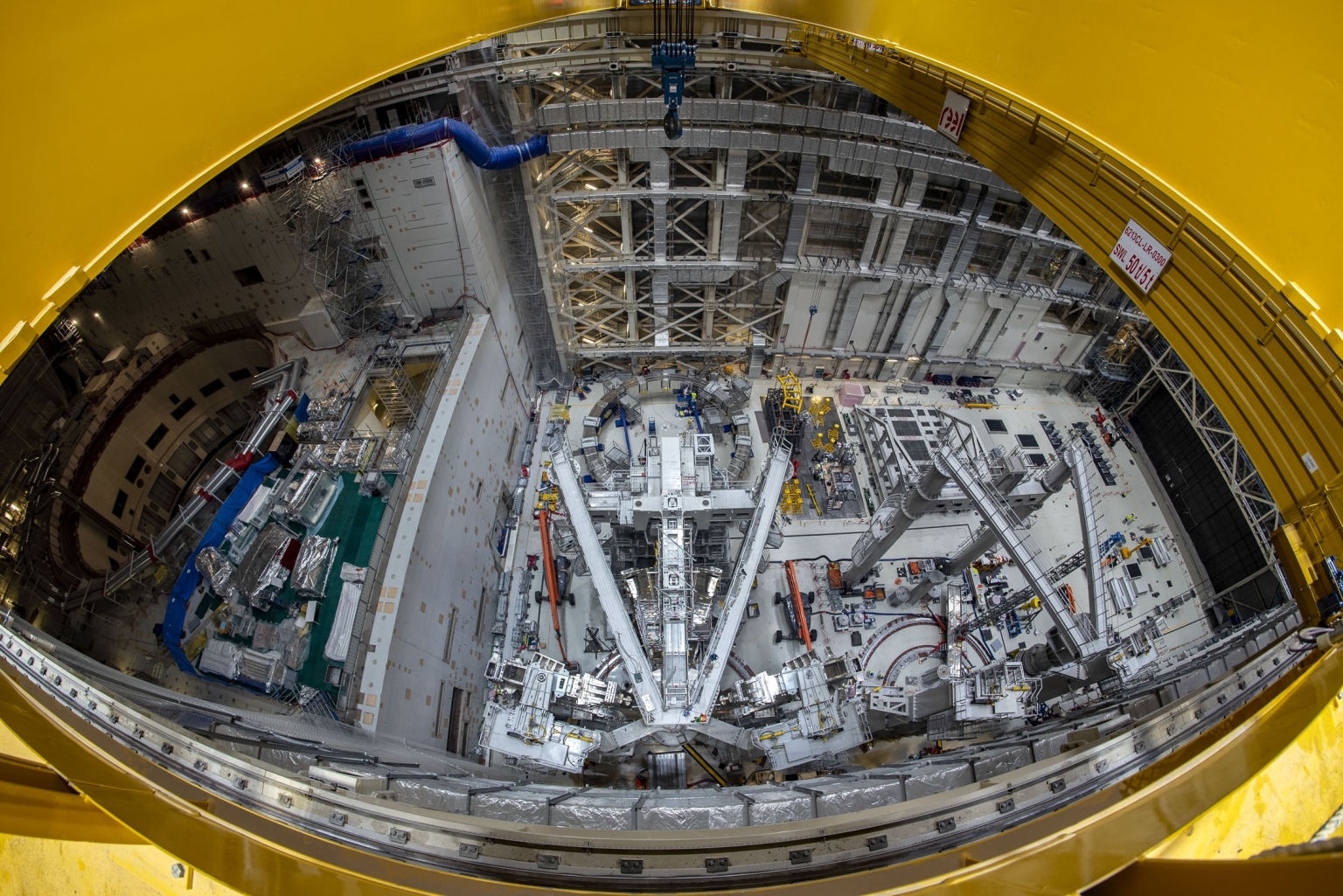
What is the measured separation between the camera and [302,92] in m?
5.00

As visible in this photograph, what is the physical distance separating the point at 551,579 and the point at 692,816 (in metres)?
8.65

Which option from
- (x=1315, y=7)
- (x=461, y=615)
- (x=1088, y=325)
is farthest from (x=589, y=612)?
(x=1088, y=325)

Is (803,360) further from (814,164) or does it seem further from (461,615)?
(461,615)

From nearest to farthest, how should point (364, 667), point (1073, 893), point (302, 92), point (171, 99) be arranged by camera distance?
point (1073, 893)
point (171, 99)
point (302, 92)
point (364, 667)

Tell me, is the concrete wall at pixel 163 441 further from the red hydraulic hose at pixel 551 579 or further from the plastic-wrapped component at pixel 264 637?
the red hydraulic hose at pixel 551 579

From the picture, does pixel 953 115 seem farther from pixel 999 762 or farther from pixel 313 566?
pixel 313 566

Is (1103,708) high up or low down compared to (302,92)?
down

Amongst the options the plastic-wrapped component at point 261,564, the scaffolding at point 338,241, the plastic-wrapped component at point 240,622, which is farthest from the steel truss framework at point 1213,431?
the plastic-wrapped component at point 240,622

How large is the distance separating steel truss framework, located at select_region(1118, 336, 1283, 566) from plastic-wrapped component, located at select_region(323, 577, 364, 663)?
52.7ft

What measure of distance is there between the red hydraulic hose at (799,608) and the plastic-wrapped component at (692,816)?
726 centimetres

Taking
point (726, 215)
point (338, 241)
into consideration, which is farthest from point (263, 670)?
point (726, 215)

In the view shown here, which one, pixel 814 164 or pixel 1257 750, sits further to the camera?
pixel 814 164

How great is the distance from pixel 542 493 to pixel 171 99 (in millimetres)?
12136

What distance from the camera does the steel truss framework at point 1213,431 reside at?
12.4 meters
